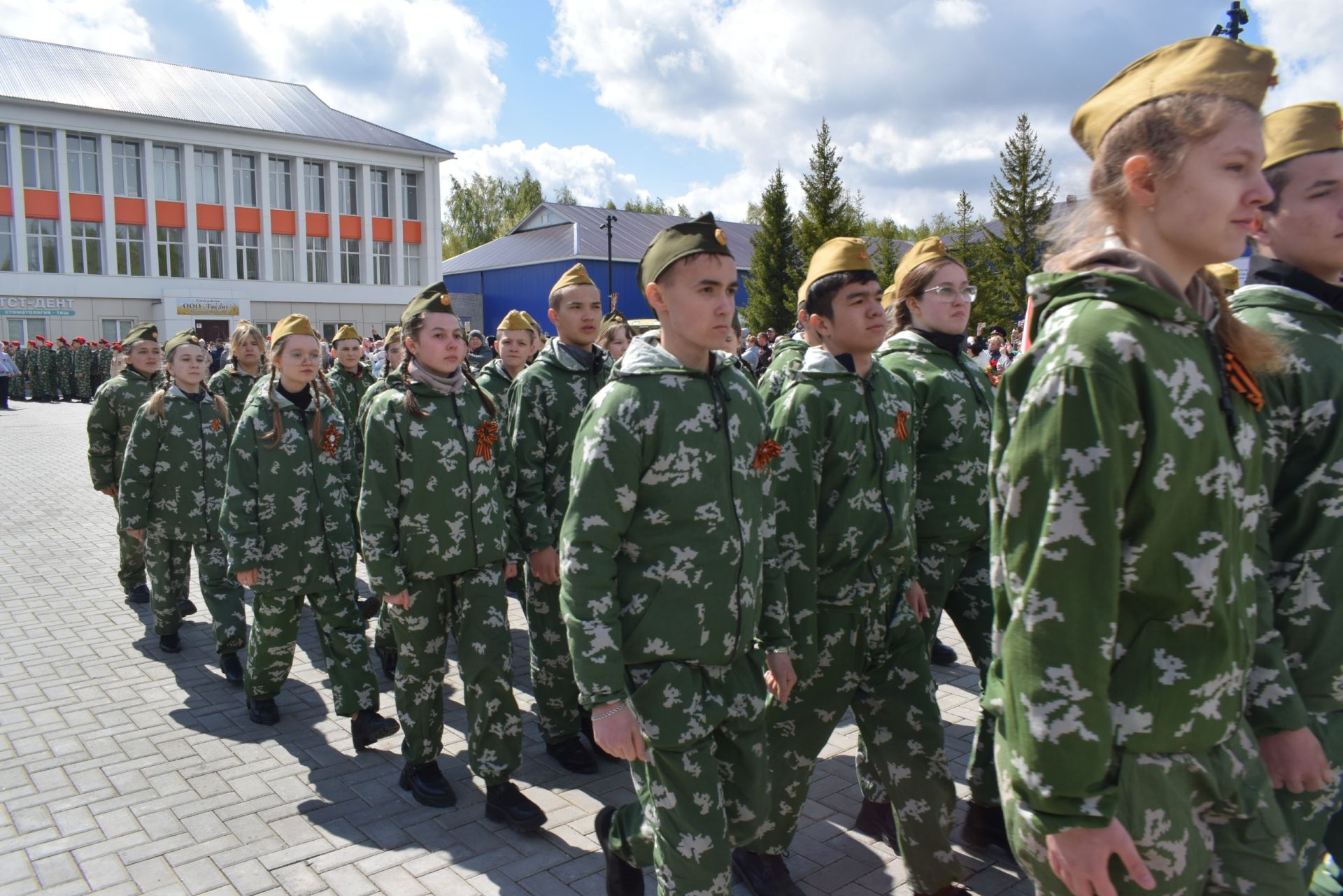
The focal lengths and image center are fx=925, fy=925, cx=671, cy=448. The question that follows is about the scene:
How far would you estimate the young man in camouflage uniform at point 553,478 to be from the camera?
488 centimetres

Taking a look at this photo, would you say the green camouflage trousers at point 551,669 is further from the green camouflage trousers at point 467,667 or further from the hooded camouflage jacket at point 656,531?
the hooded camouflage jacket at point 656,531

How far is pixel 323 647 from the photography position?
5199mm

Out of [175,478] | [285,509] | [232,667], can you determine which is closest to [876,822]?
[285,509]

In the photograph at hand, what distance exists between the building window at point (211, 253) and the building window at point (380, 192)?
312 inches

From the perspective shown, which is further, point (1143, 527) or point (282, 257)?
point (282, 257)

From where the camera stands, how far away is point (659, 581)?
2.91 meters

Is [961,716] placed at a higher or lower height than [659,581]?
lower

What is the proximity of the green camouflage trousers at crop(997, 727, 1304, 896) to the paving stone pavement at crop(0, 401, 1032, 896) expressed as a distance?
73.7 inches

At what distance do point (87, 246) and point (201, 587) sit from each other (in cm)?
4550

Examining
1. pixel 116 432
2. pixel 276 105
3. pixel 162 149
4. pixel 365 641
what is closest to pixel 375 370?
pixel 116 432

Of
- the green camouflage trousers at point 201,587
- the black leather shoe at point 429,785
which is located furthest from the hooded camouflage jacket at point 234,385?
the black leather shoe at point 429,785

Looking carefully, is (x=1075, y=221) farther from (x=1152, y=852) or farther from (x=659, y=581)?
(x=659, y=581)

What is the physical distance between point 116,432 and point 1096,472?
319 inches

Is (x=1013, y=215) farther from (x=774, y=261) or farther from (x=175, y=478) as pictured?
(x=175, y=478)
